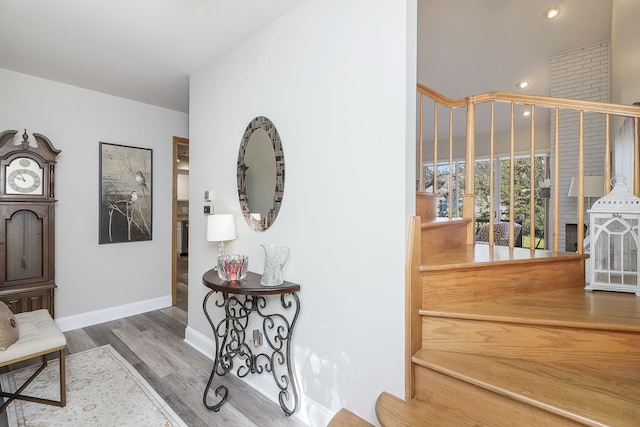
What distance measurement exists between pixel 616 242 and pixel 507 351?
99cm

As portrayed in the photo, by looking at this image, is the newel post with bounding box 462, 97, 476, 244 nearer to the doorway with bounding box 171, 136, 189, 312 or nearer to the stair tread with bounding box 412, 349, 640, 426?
the stair tread with bounding box 412, 349, 640, 426

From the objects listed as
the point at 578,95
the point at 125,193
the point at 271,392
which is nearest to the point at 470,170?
the point at 271,392

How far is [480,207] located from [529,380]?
686cm

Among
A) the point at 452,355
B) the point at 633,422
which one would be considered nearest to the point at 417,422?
the point at 452,355

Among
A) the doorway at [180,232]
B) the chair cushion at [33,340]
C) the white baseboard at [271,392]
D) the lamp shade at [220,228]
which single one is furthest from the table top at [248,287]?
the doorway at [180,232]

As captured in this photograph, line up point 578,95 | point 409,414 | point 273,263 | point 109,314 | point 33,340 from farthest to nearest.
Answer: point 578,95 → point 109,314 → point 273,263 → point 33,340 → point 409,414

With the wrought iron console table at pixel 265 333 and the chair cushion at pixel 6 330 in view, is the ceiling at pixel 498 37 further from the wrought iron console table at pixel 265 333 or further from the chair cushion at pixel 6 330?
the chair cushion at pixel 6 330

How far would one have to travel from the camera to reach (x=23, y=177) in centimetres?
290

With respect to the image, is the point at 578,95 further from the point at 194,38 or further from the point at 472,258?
the point at 194,38

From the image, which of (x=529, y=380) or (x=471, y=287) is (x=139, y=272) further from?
(x=529, y=380)

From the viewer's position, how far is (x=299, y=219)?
2025 mm

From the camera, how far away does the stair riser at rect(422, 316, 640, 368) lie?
1331mm

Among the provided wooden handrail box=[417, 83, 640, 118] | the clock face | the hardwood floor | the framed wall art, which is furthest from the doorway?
wooden handrail box=[417, 83, 640, 118]

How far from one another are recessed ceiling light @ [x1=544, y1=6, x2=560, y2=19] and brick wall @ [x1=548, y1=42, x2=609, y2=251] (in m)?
1.08
